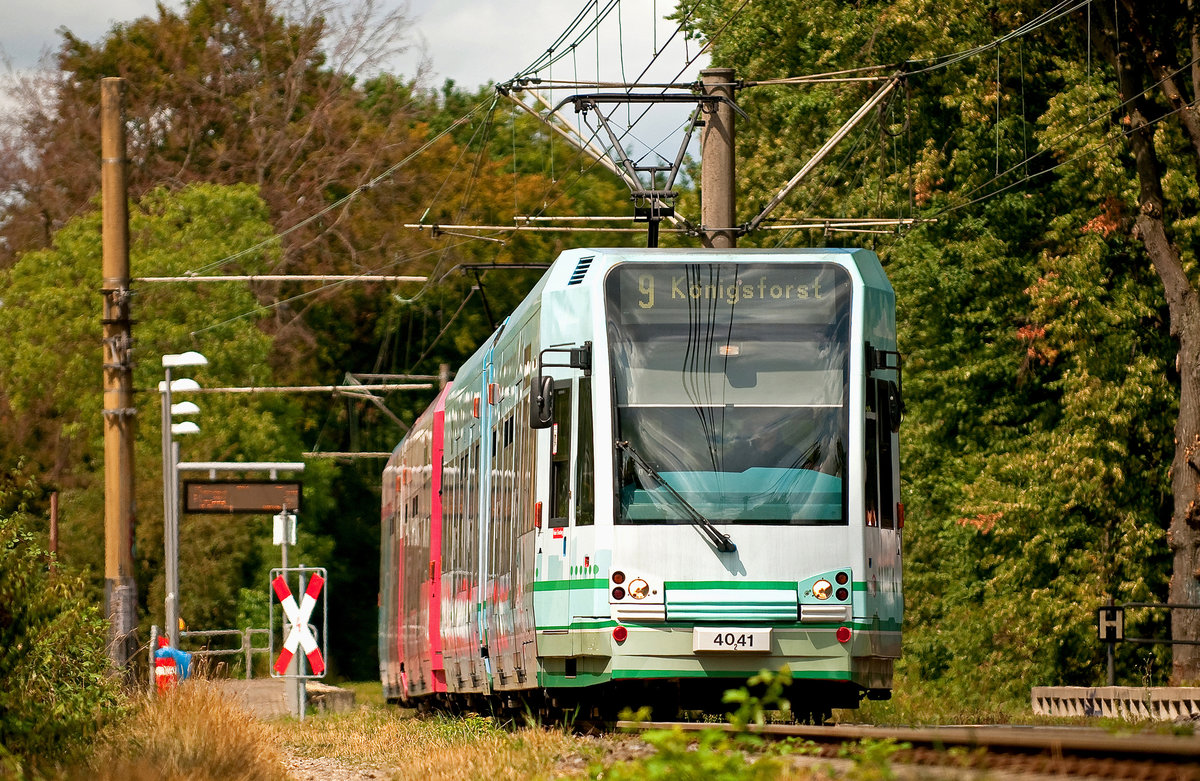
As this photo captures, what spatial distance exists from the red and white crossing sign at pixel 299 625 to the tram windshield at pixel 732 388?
10.9 meters

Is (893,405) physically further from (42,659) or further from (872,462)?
(42,659)

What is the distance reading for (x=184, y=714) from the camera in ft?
42.8

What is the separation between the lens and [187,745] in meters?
11.9

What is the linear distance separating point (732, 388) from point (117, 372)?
45.6ft

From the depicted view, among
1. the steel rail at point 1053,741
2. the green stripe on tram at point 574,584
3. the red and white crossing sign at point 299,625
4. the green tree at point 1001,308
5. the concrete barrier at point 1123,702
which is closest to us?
the steel rail at point 1053,741

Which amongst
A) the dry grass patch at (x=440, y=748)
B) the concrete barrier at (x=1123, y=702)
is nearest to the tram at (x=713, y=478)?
the dry grass patch at (x=440, y=748)

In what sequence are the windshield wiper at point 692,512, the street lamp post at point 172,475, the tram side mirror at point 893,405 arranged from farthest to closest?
the street lamp post at point 172,475
the tram side mirror at point 893,405
the windshield wiper at point 692,512

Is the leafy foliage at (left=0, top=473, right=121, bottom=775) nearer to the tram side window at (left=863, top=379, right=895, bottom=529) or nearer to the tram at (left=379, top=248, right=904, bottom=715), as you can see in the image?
the tram at (left=379, top=248, right=904, bottom=715)

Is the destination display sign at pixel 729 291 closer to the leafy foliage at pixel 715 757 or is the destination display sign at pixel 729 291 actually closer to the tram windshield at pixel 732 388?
the tram windshield at pixel 732 388

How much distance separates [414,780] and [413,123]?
176 feet

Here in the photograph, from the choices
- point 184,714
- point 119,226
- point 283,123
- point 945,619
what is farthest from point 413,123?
point 184,714

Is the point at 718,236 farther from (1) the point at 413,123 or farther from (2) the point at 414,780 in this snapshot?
(1) the point at 413,123

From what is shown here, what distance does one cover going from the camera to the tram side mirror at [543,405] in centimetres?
1381

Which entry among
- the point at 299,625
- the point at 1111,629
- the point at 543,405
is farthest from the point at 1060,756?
the point at 299,625
